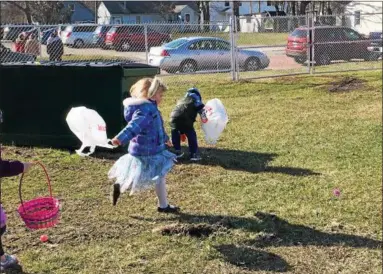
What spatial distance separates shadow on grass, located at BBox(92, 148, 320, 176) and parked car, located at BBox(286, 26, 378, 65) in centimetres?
1049

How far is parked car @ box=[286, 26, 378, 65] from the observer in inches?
696

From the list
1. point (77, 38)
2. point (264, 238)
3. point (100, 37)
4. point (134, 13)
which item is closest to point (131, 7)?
point (134, 13)

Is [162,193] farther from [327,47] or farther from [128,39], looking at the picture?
[128,39]

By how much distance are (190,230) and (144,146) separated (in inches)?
33.3

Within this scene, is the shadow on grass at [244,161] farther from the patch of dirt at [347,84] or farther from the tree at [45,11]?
the tree at [45,11]

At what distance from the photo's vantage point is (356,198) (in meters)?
5.63

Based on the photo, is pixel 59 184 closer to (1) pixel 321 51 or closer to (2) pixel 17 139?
(2) pixel 17 139

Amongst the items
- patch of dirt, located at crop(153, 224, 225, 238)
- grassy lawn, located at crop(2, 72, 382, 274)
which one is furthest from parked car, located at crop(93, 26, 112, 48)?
patch of dirt, located at crop(153, 224, 225, 238)

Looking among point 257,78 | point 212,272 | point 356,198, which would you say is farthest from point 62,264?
point 257,78

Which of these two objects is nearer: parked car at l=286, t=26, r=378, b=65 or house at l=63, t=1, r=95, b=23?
parked car at l=286, t=26, r=378, b=65

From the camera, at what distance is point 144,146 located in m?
4.97

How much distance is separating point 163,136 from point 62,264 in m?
1.54

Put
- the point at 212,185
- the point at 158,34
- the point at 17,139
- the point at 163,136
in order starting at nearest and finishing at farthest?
the point at 163,136 → the point at 212,185 → the point at 17,139 → the point at 158,34

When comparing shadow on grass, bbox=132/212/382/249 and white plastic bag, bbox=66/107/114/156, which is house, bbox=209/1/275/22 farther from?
shadow on grass, bbox=132/212/382/249
